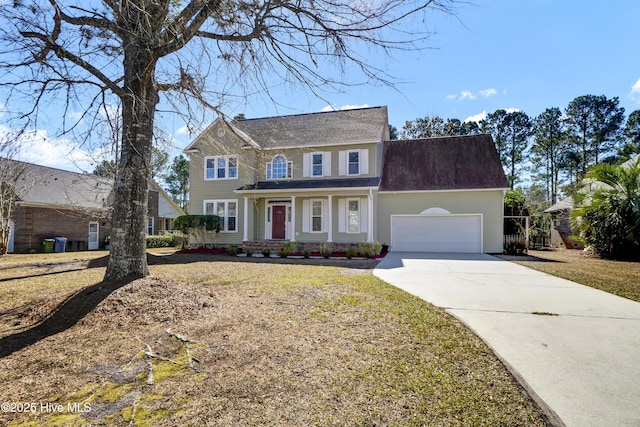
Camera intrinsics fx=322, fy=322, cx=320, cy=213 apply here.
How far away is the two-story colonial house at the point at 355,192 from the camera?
17.0m

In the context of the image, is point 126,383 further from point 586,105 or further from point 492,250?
point 586,105

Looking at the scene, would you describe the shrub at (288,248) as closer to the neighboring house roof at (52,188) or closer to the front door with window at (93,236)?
the neighboring house roof at (52,188)

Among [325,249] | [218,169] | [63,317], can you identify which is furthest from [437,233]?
[63,317]

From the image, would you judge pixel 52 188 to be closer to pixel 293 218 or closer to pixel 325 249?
pixel 293 218

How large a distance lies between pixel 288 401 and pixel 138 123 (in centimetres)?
487

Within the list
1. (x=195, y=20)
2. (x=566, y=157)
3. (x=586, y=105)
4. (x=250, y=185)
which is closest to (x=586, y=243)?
(x=250, y=185)

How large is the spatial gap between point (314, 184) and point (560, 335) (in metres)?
14.0

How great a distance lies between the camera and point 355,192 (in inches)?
656

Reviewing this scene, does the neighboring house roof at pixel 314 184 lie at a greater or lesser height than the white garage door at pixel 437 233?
greater

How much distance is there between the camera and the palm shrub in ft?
A: 44.7

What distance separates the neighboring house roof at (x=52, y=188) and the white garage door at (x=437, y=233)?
1543 cm

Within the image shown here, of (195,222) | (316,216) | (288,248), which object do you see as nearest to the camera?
(288,248)

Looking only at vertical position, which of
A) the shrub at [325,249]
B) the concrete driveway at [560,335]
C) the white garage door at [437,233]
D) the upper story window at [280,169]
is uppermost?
the upper story window at [280,169]

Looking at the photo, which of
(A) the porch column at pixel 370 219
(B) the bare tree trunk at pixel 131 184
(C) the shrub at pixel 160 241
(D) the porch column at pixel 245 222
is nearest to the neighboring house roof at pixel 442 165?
(A) the porch column at pixel 370 219
